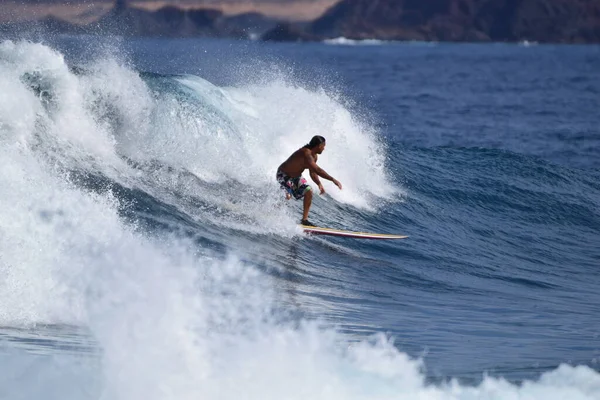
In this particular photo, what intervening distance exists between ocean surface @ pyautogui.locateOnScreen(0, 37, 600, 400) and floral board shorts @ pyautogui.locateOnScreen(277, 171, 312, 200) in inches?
15.6

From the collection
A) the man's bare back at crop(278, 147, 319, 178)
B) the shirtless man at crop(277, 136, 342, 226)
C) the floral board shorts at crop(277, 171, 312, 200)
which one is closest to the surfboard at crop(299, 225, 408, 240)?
the shirtless man at crop(277, 136, 342, 226)

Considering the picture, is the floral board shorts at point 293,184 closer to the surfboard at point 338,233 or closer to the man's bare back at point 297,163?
the man's bare back at point 297,163

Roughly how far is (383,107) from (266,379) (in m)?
37.3

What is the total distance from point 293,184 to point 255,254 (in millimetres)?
1495

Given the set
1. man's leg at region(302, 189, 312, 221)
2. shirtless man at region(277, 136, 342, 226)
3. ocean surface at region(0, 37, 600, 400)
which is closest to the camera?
ocean surface at region(0, 37, 600, 400)

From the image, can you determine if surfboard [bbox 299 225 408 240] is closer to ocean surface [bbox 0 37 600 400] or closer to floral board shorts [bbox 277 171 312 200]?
ocean surface [bbox 0 37 600 400]

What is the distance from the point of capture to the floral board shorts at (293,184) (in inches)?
465

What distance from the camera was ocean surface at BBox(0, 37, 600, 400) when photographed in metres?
6.50

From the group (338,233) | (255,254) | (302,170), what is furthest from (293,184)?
(255,254)

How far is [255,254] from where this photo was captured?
10.7 metres

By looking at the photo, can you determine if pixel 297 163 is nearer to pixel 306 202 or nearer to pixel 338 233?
pixel 306 202

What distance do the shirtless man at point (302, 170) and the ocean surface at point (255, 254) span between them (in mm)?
387

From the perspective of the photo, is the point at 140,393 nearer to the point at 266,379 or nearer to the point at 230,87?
the point at 266,379

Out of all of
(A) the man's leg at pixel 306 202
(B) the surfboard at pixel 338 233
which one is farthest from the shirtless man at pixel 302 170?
(B) the surfboard at pixel 338 233
